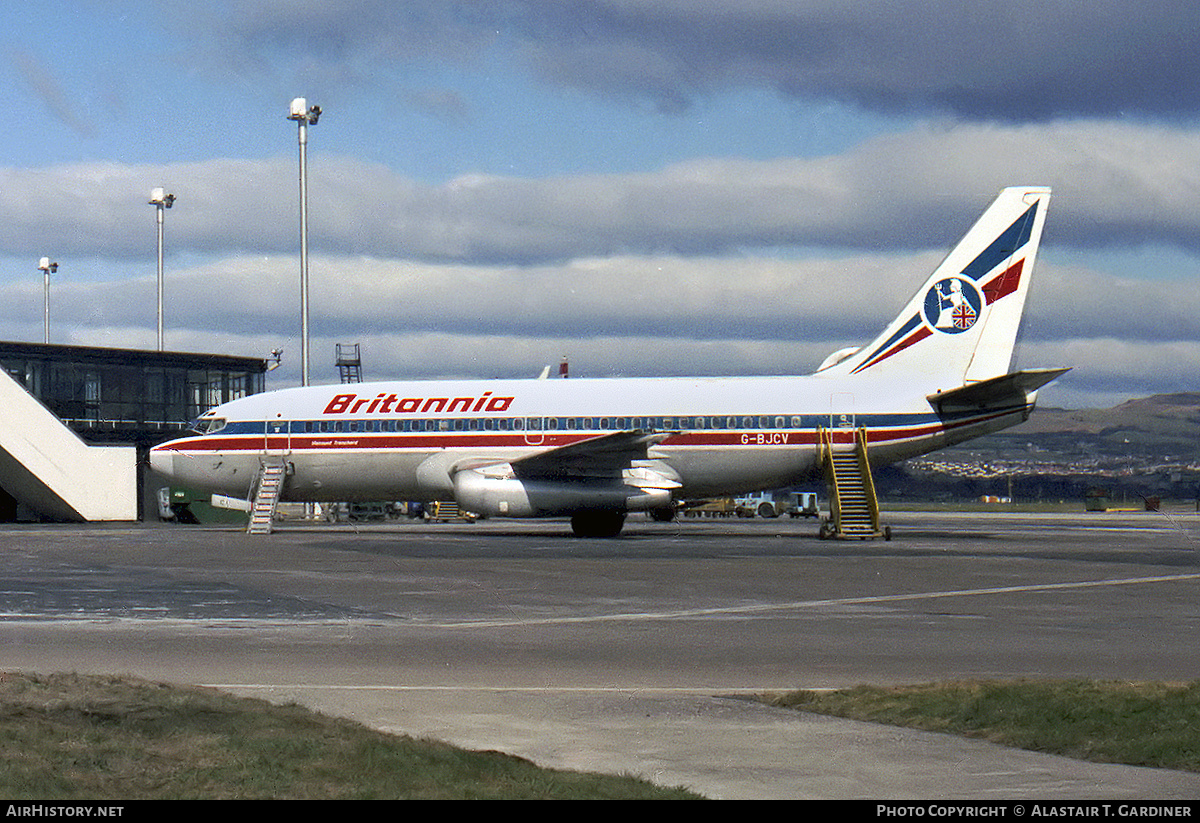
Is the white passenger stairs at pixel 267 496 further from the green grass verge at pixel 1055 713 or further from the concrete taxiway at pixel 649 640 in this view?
the green grass verge at pixel 1055 713

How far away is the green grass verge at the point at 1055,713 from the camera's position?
26.8 ft

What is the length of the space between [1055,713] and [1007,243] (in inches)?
1358

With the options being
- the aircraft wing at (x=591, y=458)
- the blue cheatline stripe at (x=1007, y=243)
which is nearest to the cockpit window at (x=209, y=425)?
the aircraft wing at (x=591, y=458)

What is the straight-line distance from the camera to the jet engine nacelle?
39.6 metres

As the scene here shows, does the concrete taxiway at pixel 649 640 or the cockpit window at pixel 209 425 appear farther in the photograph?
the cockpit window at pixel 209 425

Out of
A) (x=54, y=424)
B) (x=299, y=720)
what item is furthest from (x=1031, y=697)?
(x=54, y=424)

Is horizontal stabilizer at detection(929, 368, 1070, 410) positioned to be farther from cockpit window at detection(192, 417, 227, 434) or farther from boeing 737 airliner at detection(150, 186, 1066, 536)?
cockpit window at detection(192, 417, 227, 434)

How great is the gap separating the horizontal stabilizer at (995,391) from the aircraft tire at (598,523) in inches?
381

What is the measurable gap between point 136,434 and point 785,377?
3946 cm

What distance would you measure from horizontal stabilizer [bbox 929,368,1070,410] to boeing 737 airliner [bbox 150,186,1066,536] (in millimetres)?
57

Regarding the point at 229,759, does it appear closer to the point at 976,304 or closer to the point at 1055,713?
the point at 1055,713

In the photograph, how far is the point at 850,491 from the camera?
3922 centimetres

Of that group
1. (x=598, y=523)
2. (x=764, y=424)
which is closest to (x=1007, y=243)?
(x=764, y=424)

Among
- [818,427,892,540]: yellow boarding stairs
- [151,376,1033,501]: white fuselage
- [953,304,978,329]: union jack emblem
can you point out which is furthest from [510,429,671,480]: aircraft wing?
[953,304,978,329]: union jack emblem
